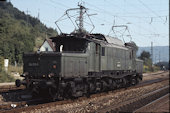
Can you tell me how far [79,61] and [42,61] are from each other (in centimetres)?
206

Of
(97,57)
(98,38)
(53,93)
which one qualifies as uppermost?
(98,38)

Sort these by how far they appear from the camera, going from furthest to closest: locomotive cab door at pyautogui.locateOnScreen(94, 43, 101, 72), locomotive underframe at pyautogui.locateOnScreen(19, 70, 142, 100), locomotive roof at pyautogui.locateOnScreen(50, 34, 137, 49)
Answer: locomotive cab door at pyautogui.locateOnScreen(94, 43, 101, 72), locomotive roof at pyautogui.locateOnScreen(50, 34, 137, 49), locomotive underframe at pyautogui.locateOnScreen(19, 70, 142, 100)

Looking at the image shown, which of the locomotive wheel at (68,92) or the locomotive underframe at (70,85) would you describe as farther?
the locomotive wheel at (68,92)

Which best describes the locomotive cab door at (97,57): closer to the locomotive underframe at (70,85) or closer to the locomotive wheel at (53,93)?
the locomotive underframe at (70,85)

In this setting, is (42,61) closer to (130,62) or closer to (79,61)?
(79,61)

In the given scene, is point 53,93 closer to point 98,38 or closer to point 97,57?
point 97,57

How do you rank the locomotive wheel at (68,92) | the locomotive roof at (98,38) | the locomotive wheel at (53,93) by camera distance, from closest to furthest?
the locomotive wheel at (53,93) → the locomotive wheel at (68,92) → the locomotive roof at (98,38)

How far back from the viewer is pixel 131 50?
72.8 ft

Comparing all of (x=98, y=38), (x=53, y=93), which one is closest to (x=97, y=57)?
(x=98, y=38)

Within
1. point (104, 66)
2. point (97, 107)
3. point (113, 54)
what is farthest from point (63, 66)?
point (113, 54)

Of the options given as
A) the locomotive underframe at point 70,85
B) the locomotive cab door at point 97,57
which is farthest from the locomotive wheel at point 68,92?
the locomotive cab door at point 97,57

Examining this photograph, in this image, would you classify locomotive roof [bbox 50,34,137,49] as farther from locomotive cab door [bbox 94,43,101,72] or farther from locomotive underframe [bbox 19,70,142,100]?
locomotive underframe [bbox 19,70,142,100]

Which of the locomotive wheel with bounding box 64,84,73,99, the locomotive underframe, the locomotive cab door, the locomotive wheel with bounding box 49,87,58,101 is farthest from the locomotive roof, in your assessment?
the locomotive wheel with bounding box 49,87,58,101

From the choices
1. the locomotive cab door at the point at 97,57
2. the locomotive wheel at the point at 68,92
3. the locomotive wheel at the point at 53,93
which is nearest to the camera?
the locomotive wheel at the point at 53,93
